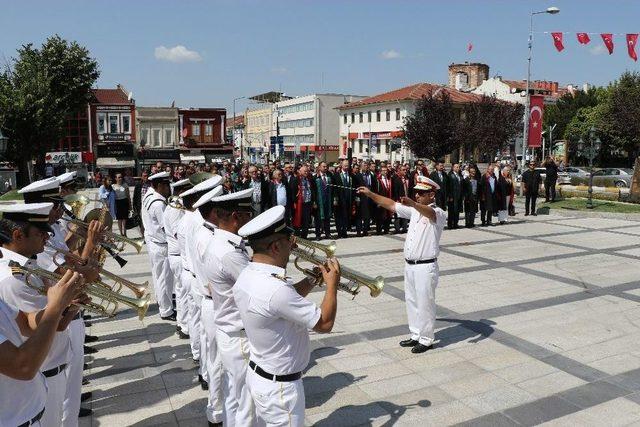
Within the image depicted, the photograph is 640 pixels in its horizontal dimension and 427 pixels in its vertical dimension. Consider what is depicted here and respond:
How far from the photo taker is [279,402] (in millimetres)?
3307

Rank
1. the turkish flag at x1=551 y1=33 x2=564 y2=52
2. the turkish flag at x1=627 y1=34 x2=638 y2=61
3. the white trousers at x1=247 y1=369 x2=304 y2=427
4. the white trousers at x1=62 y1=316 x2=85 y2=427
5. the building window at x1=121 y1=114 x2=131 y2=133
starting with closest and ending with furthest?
A: 1. the white trousers at x1=247 y1=369 x2=304 y2=427
2. the white trousers at x1=62 y1=316 x2=85 y2=427
3. the turkish flag at x1=627 y1=34 x2=638 y2=61
4. the turkish flag at x1=551 y1=33 x2=564 y2=52
5. the building window at x1=121 y1=114 x2=131 y2=133

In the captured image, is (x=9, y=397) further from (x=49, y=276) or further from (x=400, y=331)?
(x=400, y=331)

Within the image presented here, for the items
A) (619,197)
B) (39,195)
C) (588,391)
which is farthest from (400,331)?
(619,197)

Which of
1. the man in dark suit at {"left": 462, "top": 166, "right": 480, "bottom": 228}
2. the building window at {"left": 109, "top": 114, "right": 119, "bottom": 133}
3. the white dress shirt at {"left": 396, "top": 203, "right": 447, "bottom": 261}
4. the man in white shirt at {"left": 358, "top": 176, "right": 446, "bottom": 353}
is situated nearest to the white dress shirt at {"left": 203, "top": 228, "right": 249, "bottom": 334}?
the man in white shirt at {"left": 358, "top": 176, "right": 446, "bottom": 353}

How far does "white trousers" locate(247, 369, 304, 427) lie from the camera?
10.8 ft

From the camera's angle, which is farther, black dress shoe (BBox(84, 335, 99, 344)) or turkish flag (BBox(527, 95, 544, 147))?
turkish flag (BBox(527, 95, 544, 147))

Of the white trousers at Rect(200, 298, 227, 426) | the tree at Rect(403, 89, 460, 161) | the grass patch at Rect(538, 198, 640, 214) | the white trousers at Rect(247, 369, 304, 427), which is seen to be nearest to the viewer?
the white trousers at Rect(247, 369, 304, 427)

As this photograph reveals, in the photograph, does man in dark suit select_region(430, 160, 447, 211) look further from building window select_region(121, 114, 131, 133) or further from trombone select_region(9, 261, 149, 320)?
building window select_region(121, 114, 131, 133)

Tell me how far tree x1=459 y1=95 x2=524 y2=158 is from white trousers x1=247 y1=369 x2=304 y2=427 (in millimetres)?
47890

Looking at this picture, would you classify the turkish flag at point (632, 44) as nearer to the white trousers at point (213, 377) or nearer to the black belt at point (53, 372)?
the white trousers at point (213, 377)

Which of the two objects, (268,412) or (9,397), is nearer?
(9,397)

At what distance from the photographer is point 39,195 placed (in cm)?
478

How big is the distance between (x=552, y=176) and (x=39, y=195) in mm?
21738

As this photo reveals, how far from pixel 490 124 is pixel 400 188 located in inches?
1405
